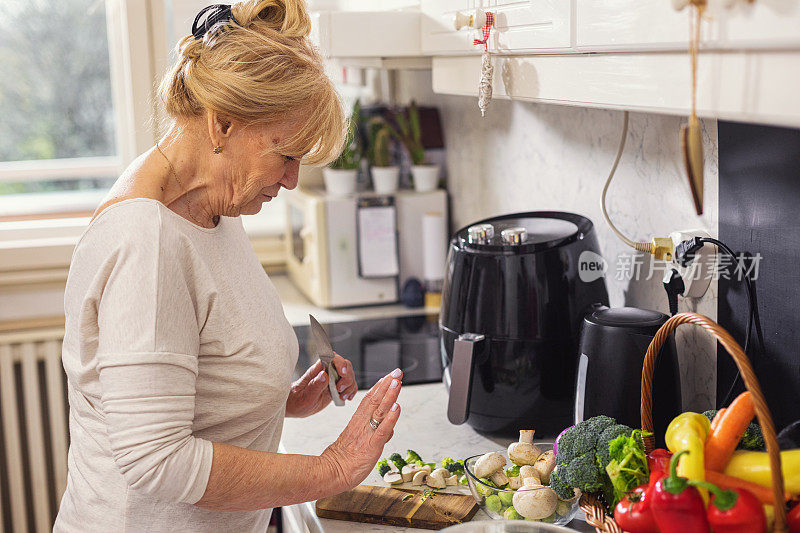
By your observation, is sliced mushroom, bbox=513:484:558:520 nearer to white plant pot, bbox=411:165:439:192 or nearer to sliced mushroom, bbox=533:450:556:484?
sliced mushroom, bbox=533:450:556:484

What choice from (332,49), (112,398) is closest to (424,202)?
(332,49)

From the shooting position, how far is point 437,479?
3.85 feet

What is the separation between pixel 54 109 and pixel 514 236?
1843 mm

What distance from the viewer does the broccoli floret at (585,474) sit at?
0.95 m

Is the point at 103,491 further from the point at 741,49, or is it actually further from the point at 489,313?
the point at 741,49

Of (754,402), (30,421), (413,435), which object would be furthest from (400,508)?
(30,421)

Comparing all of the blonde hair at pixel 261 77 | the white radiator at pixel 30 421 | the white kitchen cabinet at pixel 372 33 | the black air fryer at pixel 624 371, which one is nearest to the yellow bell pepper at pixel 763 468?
the black air fryer at pixel 624 371

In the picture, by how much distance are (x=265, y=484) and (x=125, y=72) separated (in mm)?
1873

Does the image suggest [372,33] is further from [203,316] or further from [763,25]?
[763,25]

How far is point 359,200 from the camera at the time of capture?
2.21 m

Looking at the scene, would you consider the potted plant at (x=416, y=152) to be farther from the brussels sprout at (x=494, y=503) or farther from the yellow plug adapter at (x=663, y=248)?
the brussels sprout at (x=494, y=503)

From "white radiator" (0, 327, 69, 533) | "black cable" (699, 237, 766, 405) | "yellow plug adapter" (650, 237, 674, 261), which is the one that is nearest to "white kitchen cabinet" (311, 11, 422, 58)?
"yellow plug adapter" (650, 237, 674, 261)

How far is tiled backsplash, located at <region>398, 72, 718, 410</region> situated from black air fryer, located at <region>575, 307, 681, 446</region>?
13 centimetres

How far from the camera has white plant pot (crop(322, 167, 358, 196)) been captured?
2.22 metres
